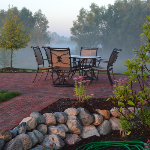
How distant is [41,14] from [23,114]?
4226cm

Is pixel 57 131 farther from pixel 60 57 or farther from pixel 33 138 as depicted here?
pixel 60 57

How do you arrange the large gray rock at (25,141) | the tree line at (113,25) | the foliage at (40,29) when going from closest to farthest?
the large gray rock at (25,141), the tree line at (113,25), the foliage at (40,29)

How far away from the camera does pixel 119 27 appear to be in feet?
126

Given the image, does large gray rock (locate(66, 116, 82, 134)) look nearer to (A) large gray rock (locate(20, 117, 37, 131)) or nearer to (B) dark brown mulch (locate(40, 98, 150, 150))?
(B) dark brown mulch (locate(40, 98, 150, 150))

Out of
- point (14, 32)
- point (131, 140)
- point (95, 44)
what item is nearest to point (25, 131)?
point (131, 140)

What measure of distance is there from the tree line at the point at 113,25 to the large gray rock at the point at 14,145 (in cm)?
3461

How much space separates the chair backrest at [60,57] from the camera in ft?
20.0

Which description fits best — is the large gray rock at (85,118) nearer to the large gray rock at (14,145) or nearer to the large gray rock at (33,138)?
the large gray rock at (33,138)

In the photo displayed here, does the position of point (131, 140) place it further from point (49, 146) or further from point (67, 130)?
point (49, 146)

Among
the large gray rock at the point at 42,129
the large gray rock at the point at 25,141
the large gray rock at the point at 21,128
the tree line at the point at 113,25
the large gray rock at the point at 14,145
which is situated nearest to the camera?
the large gray rock at the point at 14,145

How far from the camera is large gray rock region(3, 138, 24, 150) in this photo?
244 cm

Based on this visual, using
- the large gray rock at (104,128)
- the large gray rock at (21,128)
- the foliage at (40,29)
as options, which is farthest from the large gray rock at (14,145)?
the foliage at (40,29)

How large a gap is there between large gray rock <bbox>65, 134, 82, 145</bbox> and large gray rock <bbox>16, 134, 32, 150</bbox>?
678 millimetres

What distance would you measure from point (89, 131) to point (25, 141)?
4.03 feet
